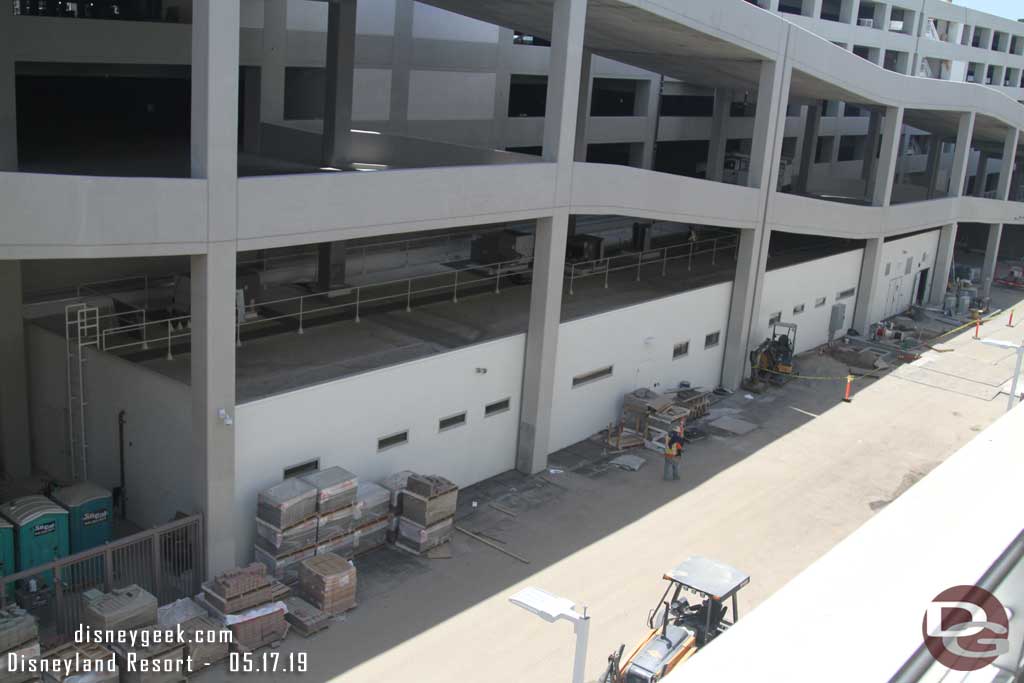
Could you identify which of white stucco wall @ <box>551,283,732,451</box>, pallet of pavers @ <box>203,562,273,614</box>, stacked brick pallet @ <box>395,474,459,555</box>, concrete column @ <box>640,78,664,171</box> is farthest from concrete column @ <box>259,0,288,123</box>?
concrete column @ <box>640,78,664,171</box>

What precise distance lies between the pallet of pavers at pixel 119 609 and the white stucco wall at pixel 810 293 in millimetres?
19593

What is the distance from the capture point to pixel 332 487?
1587 cm

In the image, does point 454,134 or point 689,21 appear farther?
point 454,134

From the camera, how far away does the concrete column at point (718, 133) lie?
36031 mm

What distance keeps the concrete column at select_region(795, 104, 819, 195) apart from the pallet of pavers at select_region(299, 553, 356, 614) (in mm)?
30543

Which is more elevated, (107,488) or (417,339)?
(417,339)

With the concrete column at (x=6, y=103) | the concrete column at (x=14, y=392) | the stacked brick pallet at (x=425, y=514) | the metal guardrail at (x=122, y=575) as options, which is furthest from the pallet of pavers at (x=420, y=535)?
the concrete column at (x=6, y=103)

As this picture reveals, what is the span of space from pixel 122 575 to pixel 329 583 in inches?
120

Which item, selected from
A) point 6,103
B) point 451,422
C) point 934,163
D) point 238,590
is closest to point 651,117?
point 934,163

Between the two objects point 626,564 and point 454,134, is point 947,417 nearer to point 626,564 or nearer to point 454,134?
point 626,564

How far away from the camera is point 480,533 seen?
18.0m

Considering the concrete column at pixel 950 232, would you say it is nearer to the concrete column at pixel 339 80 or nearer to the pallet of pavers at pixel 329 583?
the concrete column at pixel 339 80

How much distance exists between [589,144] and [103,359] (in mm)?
24371

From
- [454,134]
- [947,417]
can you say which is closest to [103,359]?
[454,134]
